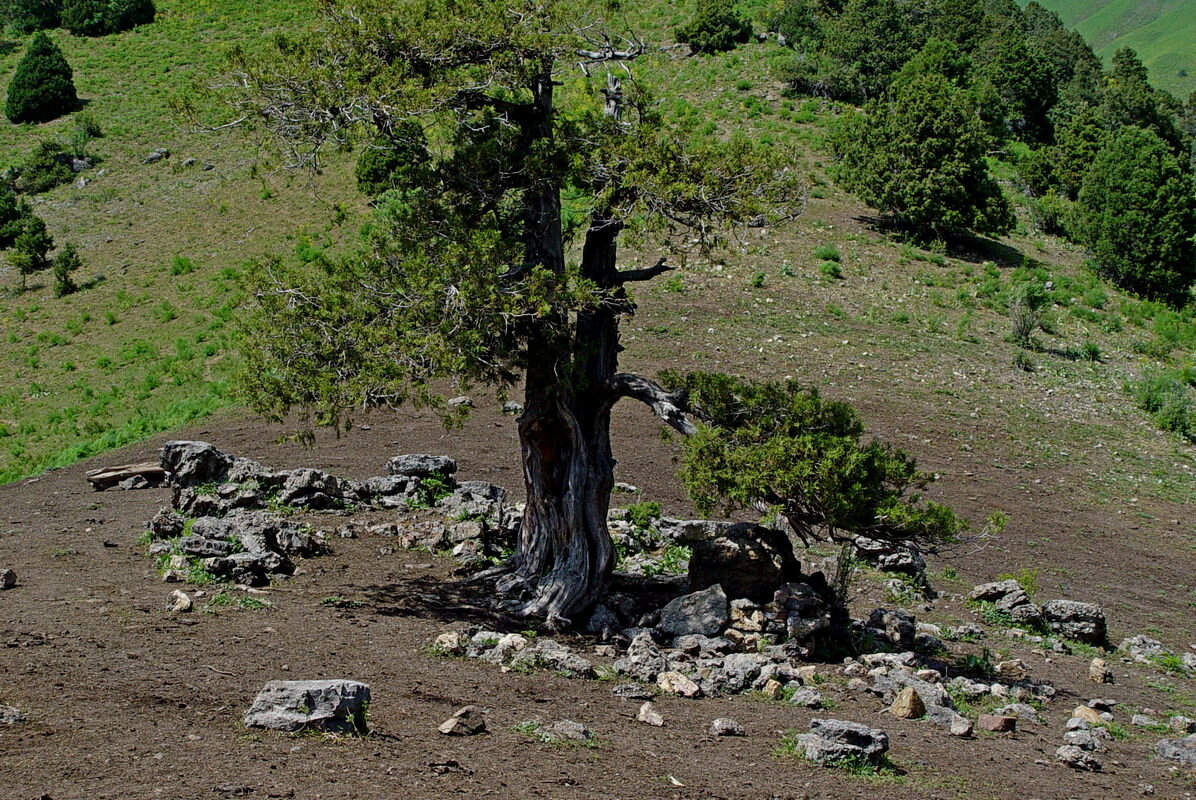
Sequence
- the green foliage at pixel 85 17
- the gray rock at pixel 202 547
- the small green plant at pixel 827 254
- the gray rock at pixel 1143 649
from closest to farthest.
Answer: the gray rock at pixel 202 547 < the gray rock at pixel 1143 649 < the small green plant at pixel 827 254 < the green foliage at pixel 85 17

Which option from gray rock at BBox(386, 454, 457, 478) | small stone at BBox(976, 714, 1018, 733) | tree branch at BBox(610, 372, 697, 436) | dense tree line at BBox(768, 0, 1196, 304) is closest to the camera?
small stone at BBox(976, 714, 1018, 733)

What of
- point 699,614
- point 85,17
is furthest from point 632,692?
point 85,17

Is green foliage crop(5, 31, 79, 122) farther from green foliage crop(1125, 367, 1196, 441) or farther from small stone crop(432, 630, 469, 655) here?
small stone crop(432, 630, 469, 655)

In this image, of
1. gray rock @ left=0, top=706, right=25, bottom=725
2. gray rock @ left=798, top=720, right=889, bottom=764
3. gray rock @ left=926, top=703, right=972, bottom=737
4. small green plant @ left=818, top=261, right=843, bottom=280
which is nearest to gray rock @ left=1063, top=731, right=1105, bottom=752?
gray rock @ left=926, top=703, right=972, bottom=737

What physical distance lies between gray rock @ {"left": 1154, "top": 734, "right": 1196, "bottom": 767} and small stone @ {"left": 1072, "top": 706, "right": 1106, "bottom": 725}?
660 mm

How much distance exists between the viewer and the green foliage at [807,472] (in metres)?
8.73

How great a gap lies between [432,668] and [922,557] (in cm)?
739

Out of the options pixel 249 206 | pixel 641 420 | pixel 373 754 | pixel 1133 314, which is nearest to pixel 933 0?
pixel 1133 314

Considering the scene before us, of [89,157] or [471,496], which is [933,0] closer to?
[89,157]

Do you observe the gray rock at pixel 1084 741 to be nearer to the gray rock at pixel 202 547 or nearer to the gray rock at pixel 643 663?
the gray rock at pixel 643 663

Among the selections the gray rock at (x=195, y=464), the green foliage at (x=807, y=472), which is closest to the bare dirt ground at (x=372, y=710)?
the gray rock at (x=195, y=464)

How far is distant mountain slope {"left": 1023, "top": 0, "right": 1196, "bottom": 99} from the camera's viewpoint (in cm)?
13975

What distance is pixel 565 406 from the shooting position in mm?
9844

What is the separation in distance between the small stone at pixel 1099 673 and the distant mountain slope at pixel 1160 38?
5328 inches
